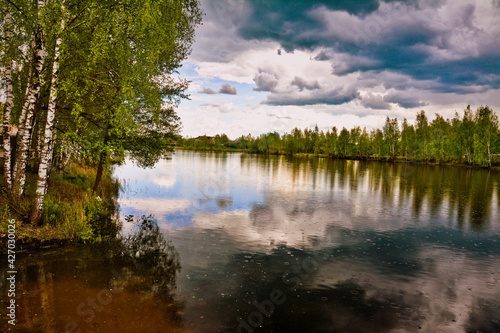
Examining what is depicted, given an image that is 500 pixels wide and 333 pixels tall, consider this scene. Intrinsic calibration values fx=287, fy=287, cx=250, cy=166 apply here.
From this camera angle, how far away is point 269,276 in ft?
45.8

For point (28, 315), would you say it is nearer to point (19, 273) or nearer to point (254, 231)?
point (19, 273)

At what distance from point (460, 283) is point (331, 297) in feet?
23.4

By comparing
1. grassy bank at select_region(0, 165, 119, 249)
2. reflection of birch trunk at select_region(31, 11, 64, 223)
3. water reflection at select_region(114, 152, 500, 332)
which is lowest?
water reflection at select_region(114, 152, 500, 332)

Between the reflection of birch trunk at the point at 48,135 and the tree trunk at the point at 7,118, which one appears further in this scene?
the tree trunk at the point at 7,118

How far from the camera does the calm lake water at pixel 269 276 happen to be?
10359mm

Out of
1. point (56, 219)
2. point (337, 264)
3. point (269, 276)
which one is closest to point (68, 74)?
point (56, 219)

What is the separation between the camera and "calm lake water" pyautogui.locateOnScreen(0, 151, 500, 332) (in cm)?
1036

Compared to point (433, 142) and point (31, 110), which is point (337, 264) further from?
point (433, 142)

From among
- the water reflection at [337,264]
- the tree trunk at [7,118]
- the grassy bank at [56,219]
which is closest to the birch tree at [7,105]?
the tree trunk at [7,118]

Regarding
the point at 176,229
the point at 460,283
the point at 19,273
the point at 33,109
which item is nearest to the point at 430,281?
the point at 460,283

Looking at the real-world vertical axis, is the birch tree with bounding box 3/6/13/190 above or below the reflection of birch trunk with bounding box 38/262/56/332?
above

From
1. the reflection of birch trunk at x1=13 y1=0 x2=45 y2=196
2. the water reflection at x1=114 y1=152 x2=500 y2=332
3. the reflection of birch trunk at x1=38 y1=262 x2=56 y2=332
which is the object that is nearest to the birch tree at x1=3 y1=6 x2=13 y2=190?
the reflection of birch trunk at x1=13 y1=0 x2=45 y2=196

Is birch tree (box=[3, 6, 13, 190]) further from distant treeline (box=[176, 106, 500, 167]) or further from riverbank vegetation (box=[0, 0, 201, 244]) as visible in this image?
distant treeline (box=[176, 106, 500, 167])

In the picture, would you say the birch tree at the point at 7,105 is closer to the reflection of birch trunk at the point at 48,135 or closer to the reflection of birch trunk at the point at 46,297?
the reflection of birch trunk at the point at 48,135
